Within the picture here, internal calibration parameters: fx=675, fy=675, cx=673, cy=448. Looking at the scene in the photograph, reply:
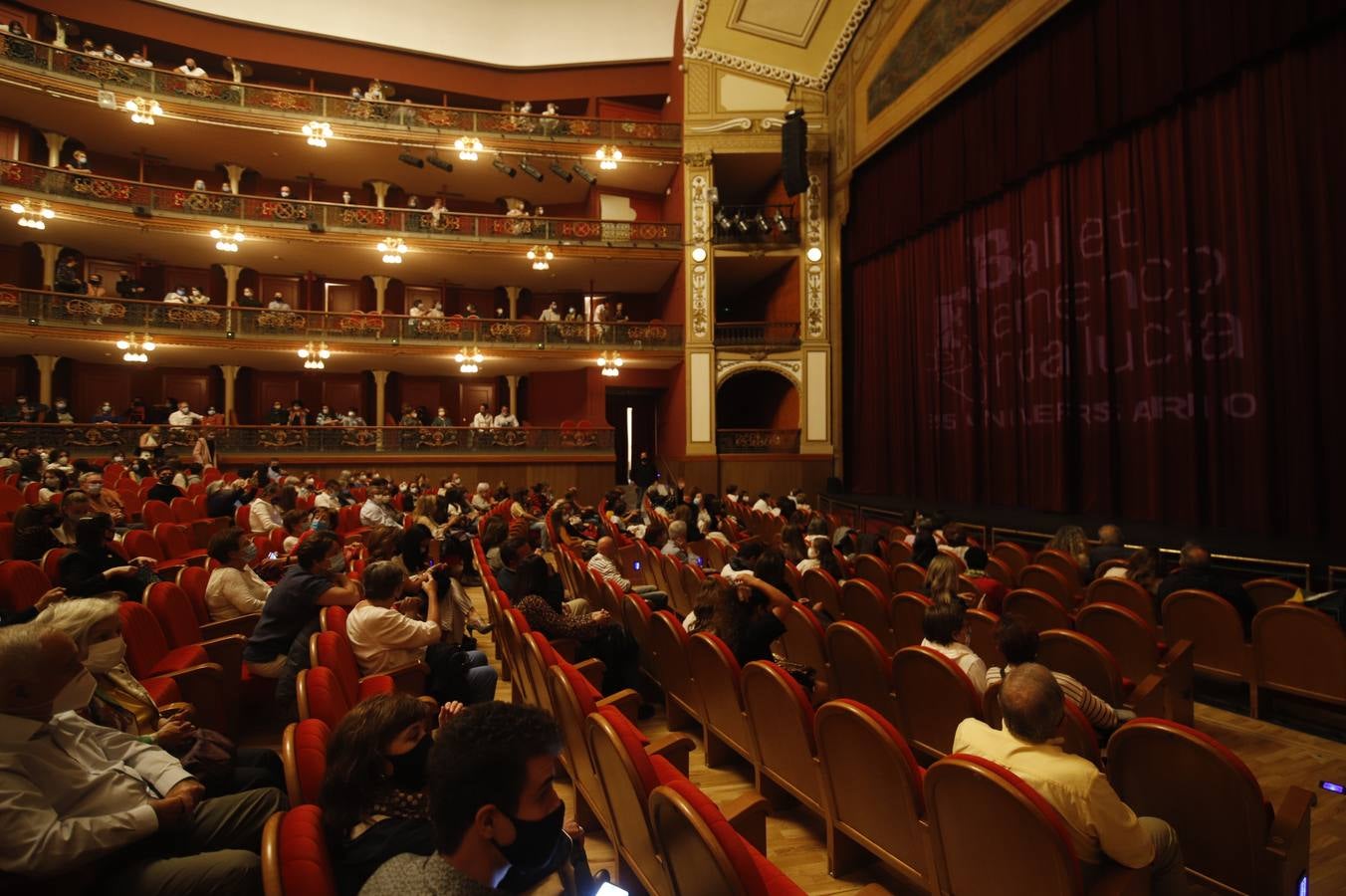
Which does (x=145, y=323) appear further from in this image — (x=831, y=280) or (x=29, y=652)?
(x=29, y=652)

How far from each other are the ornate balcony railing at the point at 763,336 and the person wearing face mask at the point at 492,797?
1326 centimetres

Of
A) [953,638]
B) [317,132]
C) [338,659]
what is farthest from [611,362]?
[953,638]

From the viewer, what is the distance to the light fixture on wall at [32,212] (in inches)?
476

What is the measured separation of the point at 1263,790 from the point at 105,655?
448cm

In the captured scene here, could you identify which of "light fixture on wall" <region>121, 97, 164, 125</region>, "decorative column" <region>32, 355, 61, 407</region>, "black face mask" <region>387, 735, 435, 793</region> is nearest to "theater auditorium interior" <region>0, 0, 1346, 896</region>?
"black face mask" <region>387, 735, 435, 793</region>

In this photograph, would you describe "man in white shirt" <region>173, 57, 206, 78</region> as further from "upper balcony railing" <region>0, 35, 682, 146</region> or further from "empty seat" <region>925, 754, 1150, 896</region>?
"empty seat" <region>925, 754, 1150, 896</region>

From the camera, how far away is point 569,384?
696 inches

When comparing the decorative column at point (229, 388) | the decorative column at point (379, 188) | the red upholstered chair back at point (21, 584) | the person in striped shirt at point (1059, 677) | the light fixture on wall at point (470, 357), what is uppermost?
the decorative column at point (379, 188)

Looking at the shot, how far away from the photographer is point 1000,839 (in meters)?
1.52

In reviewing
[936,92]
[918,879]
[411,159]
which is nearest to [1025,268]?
[936,92]

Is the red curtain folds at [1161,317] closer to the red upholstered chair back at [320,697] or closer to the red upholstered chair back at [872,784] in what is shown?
the red upholstered chair back at [872,784]

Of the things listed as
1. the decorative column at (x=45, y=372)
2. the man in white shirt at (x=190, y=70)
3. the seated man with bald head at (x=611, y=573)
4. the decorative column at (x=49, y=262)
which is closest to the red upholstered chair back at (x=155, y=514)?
the seated man with bald head at (x=611, y=573)

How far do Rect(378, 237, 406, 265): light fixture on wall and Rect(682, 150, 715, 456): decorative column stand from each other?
6.08 metres

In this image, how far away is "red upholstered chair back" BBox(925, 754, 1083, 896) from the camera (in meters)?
1.41
